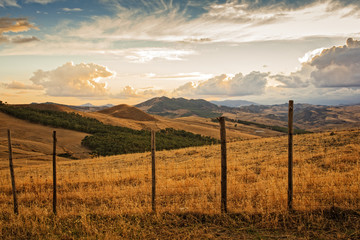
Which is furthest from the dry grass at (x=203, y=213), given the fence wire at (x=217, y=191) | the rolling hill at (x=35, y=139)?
the rolling hill at (x=35, y=139)

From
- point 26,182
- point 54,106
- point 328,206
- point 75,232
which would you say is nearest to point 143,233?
point 75,232

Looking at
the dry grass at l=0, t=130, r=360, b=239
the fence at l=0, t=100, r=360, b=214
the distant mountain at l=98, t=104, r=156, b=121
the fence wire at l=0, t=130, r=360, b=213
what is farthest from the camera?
the distant mountain at l=98, t=104, r=156, b=121

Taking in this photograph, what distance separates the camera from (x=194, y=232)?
6.30 meters

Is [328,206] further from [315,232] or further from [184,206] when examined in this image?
[184,206]

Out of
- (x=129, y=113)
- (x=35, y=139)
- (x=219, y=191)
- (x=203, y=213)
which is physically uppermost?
Result: (x=129, y=113)

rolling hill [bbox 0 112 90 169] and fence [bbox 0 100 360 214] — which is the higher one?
fence [bbox 0 100 360 214]

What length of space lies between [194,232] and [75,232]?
3333 millimetres

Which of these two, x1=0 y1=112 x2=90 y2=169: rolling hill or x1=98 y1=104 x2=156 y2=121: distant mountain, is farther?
x1=98 y1=104 x2=156 y2=121: distant mountain

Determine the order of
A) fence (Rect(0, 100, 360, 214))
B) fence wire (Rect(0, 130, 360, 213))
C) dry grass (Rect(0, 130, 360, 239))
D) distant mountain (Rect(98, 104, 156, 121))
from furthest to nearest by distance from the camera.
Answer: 1. distant mountain (Rect(98, 104, 156, 121))
2. fence wire (Rect(0, 130, 360, 213))
3. fence (Rect(0, 100, 360, 214))
4. dry grass (Rect(0, 130, 360, 239))

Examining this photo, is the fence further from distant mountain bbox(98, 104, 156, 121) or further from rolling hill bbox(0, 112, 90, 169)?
distant mountain bbox(98, 104, 156, 121)

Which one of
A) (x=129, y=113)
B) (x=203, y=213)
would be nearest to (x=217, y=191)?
(x=203, y=213)

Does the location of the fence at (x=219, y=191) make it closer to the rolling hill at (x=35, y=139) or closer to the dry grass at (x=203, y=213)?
the dry grass at (x=203, y=213)

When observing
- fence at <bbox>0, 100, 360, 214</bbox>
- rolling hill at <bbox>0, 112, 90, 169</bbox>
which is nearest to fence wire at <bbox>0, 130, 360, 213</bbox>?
fence at <bbox>0, 100, 360, 214</bbox>

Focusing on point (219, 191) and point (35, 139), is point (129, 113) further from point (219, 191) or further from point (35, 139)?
point (219, 191)
